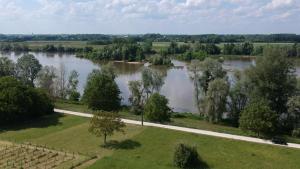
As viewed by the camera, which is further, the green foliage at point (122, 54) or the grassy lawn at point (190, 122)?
the green foliage at point (122, 54)

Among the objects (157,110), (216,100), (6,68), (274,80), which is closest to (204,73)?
(216,100)

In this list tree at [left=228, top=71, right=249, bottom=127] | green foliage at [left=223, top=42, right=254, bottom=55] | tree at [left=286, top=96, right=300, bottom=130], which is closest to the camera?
tree at [left=286, top=96, right=300, bottom=130]

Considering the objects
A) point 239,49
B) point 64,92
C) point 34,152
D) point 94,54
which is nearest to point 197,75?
point 64,92

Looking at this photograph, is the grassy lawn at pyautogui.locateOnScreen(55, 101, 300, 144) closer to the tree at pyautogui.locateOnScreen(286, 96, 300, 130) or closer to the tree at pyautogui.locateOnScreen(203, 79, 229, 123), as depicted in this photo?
the tree at pyautogui.locateOnScreen(203, 79, 229, 123)

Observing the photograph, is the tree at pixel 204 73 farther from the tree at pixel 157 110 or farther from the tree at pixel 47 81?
the tree at pixel 47 81

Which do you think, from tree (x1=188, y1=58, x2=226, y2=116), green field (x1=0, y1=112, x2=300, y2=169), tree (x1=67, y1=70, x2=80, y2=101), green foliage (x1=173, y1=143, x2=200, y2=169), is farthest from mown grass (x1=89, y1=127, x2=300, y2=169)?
tree (x1=67, y1=70, x2=80, y2=101)

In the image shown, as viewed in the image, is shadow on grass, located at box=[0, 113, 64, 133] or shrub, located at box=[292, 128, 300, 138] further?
shadow on grass, located at box=[0, 113, 64, 133]

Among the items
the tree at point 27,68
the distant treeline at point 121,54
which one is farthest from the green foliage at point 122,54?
the tree at point 27,68

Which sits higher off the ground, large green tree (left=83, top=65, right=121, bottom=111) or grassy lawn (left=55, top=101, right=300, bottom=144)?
large green tree (left=83, top=65, right=121, bottom=111)
